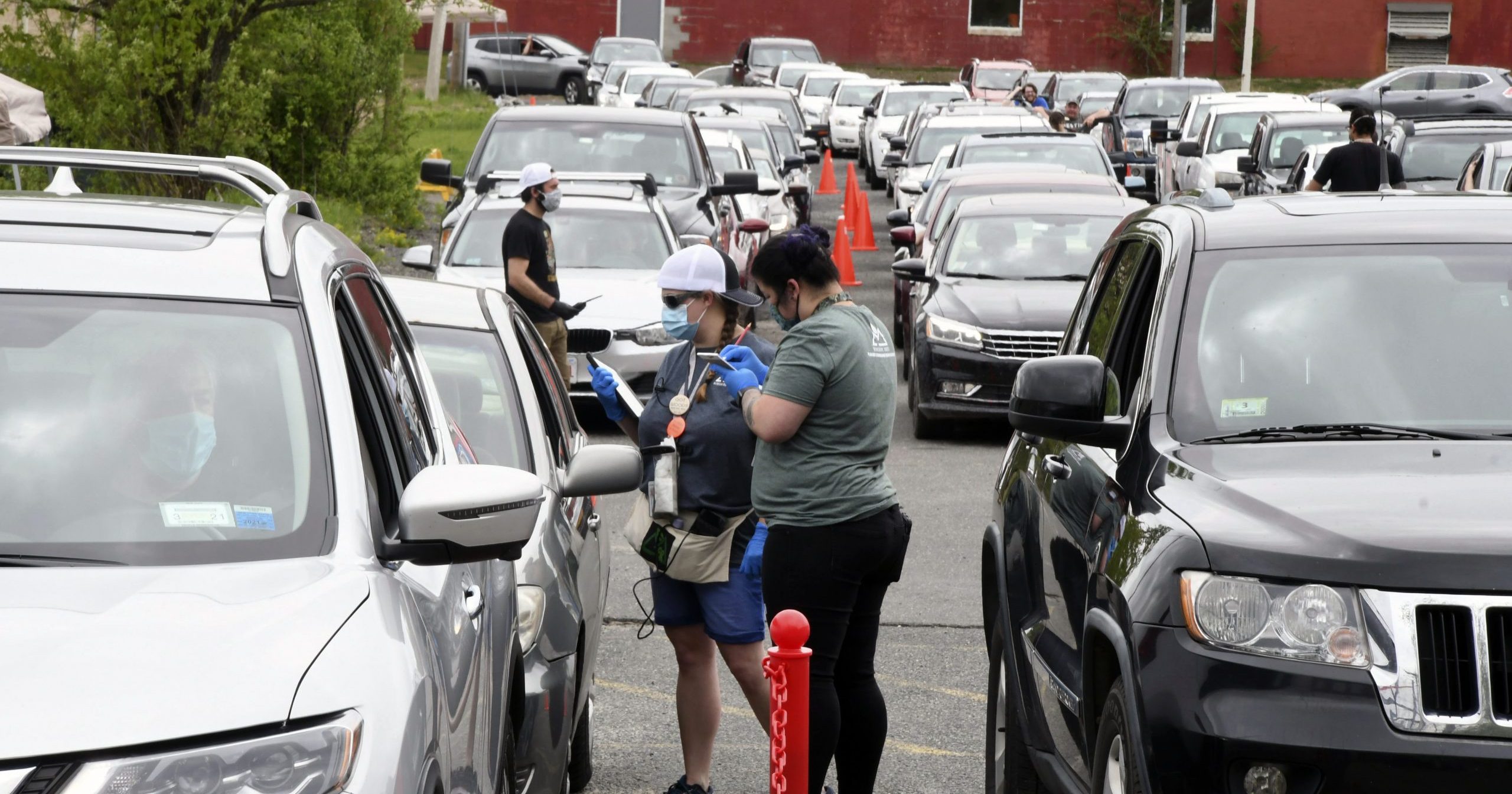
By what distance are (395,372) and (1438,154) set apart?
16129 millimetres

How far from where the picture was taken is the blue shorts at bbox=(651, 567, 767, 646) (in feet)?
20.2

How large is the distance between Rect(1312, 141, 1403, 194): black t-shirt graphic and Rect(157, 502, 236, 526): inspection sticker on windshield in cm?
1424

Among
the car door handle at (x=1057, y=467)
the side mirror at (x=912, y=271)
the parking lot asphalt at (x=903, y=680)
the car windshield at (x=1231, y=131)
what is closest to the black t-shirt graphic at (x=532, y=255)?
the parking lot asphalt at (x=903, y=680)

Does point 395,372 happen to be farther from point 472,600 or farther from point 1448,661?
point 1448,661

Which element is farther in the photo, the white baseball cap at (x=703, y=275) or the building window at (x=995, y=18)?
the building window at (x=995, y=18)

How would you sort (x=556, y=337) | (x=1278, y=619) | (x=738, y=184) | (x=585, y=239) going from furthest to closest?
1. (x=738, y=184)
2. (x=585, y=239)
3. (x=556, y=337)
4. (x=1278, y=619)

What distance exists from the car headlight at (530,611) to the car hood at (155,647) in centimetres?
202

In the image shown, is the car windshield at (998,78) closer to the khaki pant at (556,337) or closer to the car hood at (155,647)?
the khaki pant at (556,337)

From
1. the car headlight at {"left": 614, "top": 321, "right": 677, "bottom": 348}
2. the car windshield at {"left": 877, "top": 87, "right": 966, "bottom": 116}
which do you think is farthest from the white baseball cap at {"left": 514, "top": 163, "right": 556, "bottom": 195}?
the car windshield at {"left": 877, "top": 87, "right": 966, "bottom": 116}

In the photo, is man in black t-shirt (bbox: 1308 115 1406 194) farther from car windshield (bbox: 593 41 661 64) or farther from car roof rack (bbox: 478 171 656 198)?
car windshield (bbox: 593 41 661 64)

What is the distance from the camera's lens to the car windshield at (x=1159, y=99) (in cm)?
3591

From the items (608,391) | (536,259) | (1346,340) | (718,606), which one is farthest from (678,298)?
(536,259)

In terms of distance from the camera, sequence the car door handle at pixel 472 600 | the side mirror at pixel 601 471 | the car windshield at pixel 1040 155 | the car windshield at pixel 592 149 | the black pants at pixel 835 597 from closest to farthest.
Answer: the car door handle at pixel 472 600 < the side mirror at pixel 601 471 < the black pants at pixel 835 597 < the car windshield at pixel 592 149 < the car windshield at pixel 1040 155

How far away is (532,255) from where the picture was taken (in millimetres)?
12172
